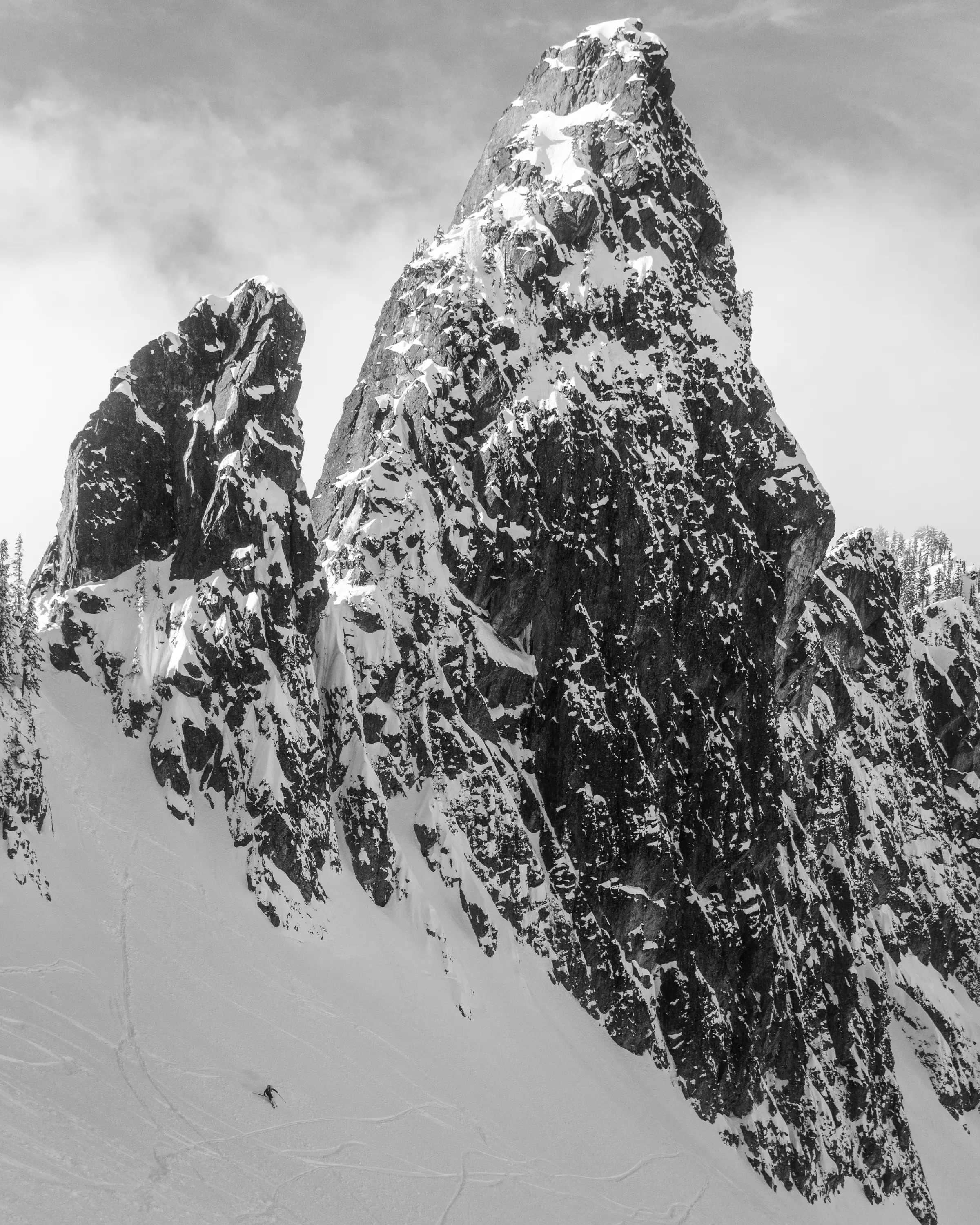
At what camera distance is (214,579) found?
56.2 metres

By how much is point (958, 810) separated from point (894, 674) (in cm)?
1871

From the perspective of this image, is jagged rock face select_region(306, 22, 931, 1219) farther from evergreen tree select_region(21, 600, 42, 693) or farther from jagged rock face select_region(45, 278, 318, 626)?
evergreen tree select_region(21, 600, 42, 693)

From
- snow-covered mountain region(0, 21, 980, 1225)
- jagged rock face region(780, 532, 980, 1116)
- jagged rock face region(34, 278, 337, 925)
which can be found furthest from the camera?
jagged rock face region(780, 532, 980, 1116)

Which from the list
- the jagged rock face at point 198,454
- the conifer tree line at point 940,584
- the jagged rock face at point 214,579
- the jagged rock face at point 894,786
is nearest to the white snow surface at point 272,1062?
the jagged rock face at point 214,579

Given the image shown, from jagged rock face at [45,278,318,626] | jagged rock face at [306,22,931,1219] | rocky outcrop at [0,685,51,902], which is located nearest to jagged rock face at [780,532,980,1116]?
jagged rock face at [306,22,931,1219]

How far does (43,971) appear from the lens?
36562 millimetres

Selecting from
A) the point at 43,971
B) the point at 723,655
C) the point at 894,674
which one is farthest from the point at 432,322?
the point at 894,674

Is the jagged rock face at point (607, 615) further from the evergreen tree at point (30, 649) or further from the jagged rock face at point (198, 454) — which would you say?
the evergreen tree at point (30, 649)

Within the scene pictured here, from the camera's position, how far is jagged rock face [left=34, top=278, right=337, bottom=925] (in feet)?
175

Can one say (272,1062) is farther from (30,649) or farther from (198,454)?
(198,454)

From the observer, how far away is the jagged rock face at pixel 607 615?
2511 inches

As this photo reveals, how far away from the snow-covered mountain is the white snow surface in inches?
11.2

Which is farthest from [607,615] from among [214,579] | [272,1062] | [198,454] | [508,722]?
[272,1062]

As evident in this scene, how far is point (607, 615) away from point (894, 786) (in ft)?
176
